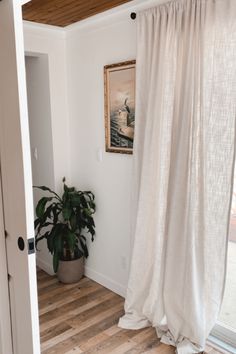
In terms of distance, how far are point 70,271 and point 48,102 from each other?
1642 millimetres

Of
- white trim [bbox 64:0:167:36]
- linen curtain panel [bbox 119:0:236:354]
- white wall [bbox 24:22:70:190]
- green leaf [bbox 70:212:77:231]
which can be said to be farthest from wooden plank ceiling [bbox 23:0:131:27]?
green leaf [bbox 70:212:77:231]

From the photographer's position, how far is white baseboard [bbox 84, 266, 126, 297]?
2947mm

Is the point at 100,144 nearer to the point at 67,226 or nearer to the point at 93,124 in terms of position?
the point at 93,124

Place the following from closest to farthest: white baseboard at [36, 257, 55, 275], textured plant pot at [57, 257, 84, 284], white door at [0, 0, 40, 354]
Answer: white door at [0, 0, 40, 354] < textured plant pot at [57, 257, 84, 284] < white baseboard at [36, 257, 55, 275]

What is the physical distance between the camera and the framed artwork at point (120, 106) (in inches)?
101

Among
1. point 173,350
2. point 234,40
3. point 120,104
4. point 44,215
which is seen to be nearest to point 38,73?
point 120,104

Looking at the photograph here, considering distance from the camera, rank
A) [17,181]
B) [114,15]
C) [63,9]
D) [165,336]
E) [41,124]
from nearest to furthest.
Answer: [17,181] → [165,336] → [63,9] → [114,15] → [41,124]

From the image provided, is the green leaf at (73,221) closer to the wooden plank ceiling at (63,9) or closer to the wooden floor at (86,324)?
the wooden floor at (86,324)

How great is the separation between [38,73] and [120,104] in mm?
1059

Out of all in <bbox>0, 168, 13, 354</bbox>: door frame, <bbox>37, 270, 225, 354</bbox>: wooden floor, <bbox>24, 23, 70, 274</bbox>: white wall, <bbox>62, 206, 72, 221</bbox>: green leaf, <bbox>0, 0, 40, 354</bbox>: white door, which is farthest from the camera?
<bbox>24, 23, 70, 274</bbox>: white wall

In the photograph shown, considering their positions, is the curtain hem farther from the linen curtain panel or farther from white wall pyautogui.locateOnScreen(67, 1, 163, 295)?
white wall pyautogui.locateOnScreen(67, 1, 163, 295)

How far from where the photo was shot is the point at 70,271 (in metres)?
3.16

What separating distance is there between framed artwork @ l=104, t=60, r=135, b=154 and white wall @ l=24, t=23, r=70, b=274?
24.8 inches

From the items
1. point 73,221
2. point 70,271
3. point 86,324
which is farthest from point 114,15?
point 86,324
